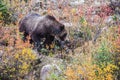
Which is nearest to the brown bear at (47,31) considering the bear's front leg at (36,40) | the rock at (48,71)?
the bear's front leg at (36,40)

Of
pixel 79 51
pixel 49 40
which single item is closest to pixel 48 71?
pixel 79 51

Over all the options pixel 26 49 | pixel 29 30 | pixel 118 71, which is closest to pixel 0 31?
→ pixel 29 30

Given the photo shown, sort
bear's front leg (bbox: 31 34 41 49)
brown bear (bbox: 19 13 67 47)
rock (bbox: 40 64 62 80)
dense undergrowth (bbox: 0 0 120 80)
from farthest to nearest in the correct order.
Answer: brown bear (bbox: 19 13 67 47)
bear's front leg (bbox: 31 34 41 49)
rock (bbox: 40 64 62 80)
dense undergrowth (bbox: 0 0 120 80)

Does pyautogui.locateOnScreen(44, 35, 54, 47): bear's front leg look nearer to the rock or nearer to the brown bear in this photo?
the brown bear

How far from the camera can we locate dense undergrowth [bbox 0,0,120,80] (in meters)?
9.26

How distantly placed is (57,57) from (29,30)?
75.1 inches

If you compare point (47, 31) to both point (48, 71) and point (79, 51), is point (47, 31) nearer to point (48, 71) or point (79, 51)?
point (79, 51)

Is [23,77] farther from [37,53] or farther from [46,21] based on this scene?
[46,21]

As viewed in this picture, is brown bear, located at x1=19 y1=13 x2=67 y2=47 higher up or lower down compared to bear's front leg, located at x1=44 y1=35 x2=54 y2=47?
higher up

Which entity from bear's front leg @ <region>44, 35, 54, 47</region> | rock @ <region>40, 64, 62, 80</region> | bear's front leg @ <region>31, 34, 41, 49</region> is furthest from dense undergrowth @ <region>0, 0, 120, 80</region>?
bear's front leg @ <region>31, 34, 41, 49</region>

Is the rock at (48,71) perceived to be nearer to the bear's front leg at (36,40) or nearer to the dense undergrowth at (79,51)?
the dense undergrowth at (79,51)

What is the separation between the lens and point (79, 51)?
11.5 metres

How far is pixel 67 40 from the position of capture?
43.2 feet

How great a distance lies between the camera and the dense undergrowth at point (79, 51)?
30.4 ft
